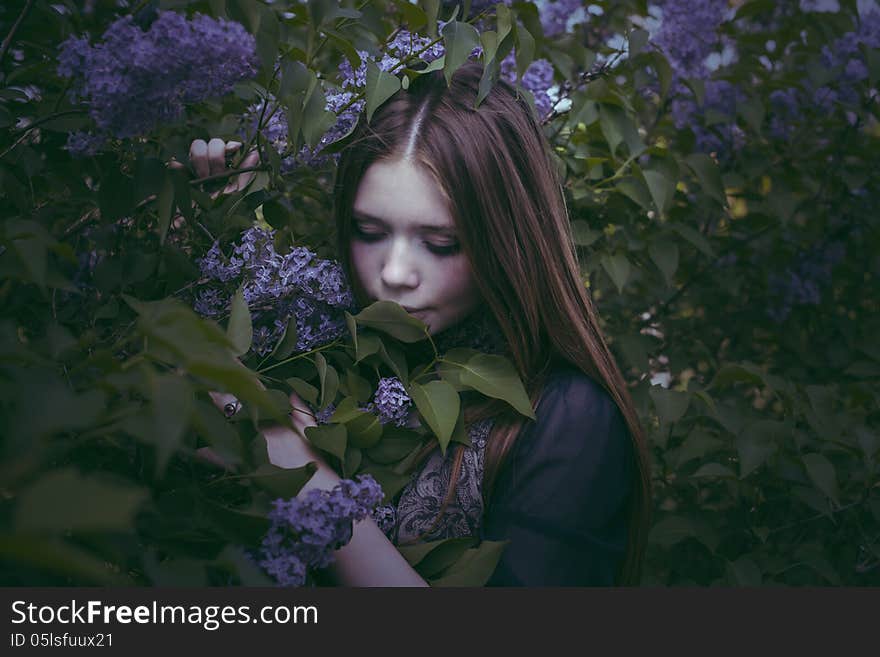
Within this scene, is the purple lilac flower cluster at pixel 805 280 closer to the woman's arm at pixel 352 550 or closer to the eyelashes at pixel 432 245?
the eyelashes at pixel 432 245

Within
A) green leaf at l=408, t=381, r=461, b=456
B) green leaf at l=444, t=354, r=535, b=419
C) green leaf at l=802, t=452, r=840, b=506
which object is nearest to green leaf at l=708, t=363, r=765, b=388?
green leaf at l=802, t=452, r=840, b=506

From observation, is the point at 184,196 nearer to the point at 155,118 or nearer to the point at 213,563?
the point at 155,118

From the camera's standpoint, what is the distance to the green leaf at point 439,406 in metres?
0.89

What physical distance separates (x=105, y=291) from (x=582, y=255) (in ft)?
3.23

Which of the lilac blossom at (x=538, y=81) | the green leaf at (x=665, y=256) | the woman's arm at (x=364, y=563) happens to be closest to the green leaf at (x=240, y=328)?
the woman's arm at (x=364, y=563)

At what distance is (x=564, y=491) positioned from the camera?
105cm

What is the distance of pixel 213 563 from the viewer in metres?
0.64

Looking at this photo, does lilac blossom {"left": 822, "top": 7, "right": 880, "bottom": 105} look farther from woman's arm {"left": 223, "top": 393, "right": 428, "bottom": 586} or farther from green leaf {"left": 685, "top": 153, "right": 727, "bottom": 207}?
woman's arm {"left": 223, "top": 393, "right": 428, "bottom": 586}

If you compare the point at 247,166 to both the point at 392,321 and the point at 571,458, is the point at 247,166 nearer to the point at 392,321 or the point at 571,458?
the point at 392,321

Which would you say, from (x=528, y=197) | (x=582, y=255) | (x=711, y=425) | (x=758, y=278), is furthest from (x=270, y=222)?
(x=758, y=278)

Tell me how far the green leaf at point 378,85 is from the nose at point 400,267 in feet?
0.61

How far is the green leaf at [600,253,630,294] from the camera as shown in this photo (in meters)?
1.42

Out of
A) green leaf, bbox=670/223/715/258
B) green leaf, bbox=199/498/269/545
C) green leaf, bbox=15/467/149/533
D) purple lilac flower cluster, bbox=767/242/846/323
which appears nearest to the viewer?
green leaf, bbox=15/467/149/533

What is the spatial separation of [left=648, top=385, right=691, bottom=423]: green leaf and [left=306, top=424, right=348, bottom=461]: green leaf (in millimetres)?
682
